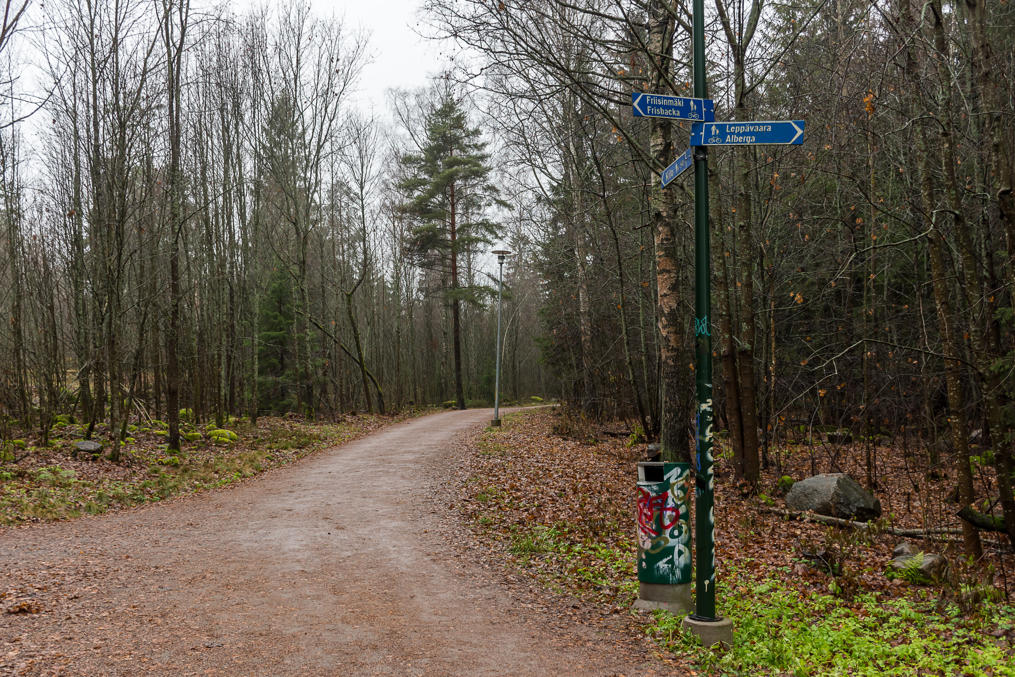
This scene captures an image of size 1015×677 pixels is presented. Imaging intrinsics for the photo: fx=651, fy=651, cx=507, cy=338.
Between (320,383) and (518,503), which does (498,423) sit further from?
(518,503)

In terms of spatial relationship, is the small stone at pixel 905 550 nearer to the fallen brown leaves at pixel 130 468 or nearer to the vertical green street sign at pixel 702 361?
the vertical green street sign at pixel 702 361

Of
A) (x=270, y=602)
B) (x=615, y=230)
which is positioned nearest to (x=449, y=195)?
(x=615, y=230)

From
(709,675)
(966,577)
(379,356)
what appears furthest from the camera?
(379,356)

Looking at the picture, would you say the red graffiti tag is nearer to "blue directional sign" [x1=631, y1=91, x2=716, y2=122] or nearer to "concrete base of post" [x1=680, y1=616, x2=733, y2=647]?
"concrete base of post" [x1=680, y1=616, x2=733, y2=647]

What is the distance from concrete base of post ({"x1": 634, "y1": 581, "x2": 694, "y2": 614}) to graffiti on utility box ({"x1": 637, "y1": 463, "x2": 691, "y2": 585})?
5cm

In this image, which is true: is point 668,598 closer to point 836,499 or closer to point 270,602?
point 270,602

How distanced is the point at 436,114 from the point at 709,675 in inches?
1242

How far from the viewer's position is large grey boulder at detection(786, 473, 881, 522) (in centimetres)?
891

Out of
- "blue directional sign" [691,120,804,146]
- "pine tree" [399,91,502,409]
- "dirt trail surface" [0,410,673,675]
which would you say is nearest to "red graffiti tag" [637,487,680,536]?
"dirt trail surface" [0,410,673,675]

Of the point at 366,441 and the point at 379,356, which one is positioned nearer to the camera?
the point at 366,441

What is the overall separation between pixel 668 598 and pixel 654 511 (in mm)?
726

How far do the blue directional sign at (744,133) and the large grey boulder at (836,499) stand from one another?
6.21 meters

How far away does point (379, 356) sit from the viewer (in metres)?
38.2

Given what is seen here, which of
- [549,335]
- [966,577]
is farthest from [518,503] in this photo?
[549,335]
